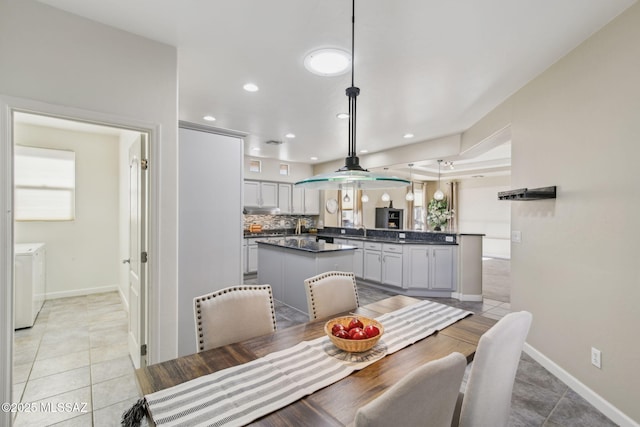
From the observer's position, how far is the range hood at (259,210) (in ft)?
21.6

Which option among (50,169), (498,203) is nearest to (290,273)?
(50,169)

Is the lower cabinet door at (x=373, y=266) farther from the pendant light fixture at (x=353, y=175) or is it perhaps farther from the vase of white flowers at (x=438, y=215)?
the vase of white flowers at (x=438, y=215)

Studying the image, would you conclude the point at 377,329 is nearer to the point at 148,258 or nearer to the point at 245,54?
the point at 148,258

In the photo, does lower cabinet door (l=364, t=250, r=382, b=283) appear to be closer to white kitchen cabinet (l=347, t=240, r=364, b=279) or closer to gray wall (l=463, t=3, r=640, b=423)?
white kitchen cabinet (l=347, t=240, r=364, b=279)

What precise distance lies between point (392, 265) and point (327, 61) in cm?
378

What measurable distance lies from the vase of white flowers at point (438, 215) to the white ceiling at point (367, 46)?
206 inches

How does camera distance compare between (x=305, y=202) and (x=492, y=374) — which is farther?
(x=305, y=202)

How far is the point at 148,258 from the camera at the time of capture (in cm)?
219

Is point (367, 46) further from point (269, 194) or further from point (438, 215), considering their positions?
point (438, 215)

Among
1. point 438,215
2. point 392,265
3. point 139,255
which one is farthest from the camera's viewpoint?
point 438,215

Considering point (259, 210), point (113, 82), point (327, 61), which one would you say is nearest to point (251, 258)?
point (259, 210)

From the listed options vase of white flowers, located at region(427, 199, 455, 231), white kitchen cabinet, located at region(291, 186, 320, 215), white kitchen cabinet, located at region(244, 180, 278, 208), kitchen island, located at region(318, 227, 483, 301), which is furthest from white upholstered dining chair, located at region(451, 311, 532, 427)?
vase of white flowers, located at region(427, 199, 455, 231)

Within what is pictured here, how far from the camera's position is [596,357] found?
80.4 inches

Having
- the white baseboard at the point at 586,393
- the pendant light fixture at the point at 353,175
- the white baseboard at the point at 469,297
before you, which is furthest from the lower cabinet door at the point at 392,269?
the pendant light fixture at the point at 353,175
